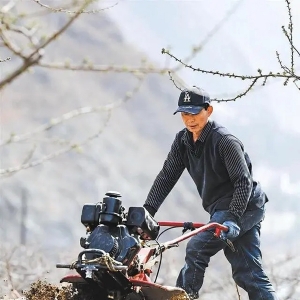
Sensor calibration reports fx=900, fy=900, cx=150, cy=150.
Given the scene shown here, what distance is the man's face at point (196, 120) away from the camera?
710 cm

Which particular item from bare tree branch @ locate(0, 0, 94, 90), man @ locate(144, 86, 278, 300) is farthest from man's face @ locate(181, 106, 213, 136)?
bare tree branch @ locate(0, 0, 94, 90)

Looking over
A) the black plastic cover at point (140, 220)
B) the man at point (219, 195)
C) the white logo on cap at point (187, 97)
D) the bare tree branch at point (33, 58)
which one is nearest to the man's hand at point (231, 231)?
the man at point (219, 195)

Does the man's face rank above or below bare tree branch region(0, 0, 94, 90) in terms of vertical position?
above

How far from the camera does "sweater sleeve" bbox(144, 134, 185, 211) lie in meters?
7.54

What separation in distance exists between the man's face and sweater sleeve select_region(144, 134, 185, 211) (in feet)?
1.25

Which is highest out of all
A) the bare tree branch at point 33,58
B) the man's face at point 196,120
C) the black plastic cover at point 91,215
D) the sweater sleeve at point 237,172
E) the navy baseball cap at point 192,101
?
the navy baseball cap at point 192,101

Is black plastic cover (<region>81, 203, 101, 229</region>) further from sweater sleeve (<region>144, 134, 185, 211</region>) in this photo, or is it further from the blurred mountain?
the blurred mountain

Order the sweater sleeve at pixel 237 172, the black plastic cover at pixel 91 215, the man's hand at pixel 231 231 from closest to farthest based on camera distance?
the black plastic cover at pixel 91 215 → the man's hand at pixel 231 231 → the sweater sleeve at pixel 237 172

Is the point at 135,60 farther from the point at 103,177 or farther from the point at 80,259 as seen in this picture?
the point at 80,259

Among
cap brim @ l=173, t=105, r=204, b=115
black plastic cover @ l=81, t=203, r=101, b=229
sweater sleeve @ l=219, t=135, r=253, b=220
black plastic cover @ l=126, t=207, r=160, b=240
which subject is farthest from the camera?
cap brim @ l=173, t=105, r=204, b=115

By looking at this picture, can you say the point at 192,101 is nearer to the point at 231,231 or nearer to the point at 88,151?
the point at 231,231

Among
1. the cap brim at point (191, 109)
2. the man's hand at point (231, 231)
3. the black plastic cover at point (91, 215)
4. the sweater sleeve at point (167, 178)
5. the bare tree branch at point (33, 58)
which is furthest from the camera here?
the sweater sleeve at point (167, 178)

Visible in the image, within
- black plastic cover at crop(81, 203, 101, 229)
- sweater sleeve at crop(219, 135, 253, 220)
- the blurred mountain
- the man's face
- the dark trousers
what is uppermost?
the blurred mountain

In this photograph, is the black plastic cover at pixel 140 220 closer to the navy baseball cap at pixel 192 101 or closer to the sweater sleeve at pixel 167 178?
the navy baseball cap at pixel 192 101
